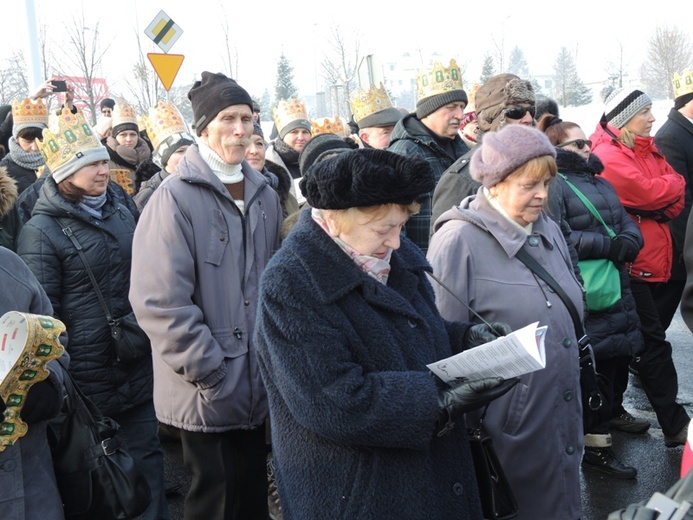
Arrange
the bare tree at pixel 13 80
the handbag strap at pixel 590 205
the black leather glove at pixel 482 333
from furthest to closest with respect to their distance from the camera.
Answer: the bare tree at pixel 13 80, the handbag strap at pixel 590 205, the black leather glove at pixel 482 333

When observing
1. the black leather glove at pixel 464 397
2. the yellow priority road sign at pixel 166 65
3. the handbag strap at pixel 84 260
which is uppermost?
the yellow priority road sign at pixel 166 65

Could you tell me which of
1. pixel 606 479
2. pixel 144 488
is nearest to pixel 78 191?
pixel 144 488

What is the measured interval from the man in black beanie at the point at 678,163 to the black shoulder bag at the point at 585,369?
274 centimetres

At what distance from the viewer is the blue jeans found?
429cm

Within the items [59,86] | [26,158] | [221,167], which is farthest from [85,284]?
[59,86]

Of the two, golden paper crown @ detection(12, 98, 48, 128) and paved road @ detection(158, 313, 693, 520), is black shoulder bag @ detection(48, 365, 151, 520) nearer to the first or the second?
paved road @ detection(158, 313, 693, 520)

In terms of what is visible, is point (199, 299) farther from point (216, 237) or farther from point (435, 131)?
point (435, 131)

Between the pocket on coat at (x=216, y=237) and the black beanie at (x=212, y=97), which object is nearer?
the pocket on coat at (x=216, y=237)

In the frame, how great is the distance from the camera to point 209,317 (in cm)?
356

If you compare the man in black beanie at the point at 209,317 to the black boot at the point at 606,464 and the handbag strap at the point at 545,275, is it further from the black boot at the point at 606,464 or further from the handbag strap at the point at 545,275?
the black boot at the point at 606,464

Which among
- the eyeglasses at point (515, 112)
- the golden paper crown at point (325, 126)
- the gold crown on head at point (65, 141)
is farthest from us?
the golden paper crown at point (325, 126)

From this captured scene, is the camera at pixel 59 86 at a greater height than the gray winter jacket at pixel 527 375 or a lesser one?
greater

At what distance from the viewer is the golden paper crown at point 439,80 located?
5.59 m

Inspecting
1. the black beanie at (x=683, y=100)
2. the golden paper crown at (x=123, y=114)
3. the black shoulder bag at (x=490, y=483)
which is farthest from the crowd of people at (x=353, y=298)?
the golden paper crown at (x=123, y=114)
